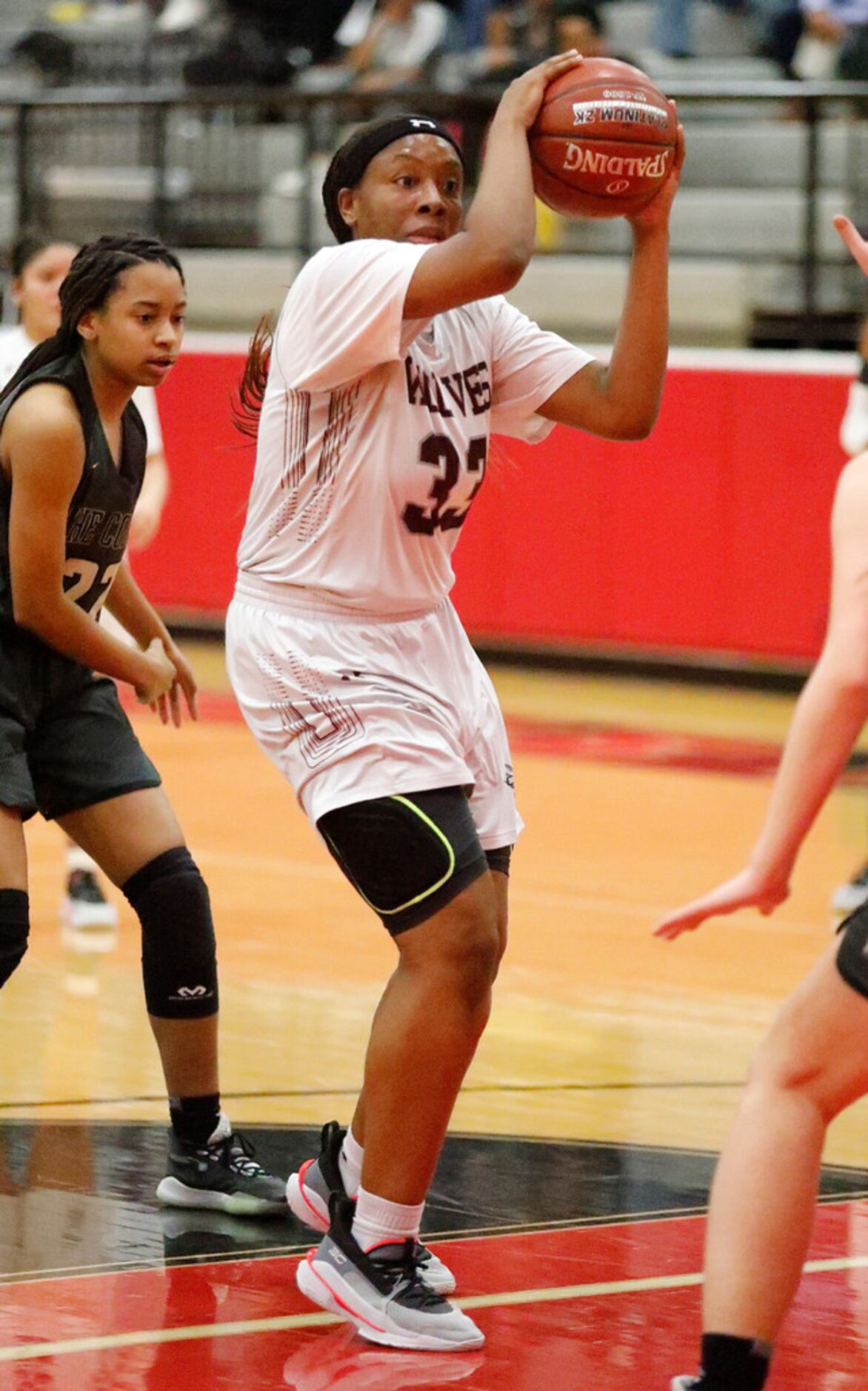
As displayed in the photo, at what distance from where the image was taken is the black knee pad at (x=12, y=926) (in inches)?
175

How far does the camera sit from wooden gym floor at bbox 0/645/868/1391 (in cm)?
398

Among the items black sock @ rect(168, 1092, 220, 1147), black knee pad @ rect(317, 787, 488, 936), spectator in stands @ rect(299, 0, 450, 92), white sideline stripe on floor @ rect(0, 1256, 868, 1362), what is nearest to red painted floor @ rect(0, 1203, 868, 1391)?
white sideline stripe on floor @ rect(0, 1256, 868, 1362)

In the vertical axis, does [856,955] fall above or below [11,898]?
above

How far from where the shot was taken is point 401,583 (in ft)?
13.6

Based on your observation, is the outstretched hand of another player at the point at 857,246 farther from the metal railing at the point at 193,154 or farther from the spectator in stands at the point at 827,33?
the spectator in stands at the point at 827,33

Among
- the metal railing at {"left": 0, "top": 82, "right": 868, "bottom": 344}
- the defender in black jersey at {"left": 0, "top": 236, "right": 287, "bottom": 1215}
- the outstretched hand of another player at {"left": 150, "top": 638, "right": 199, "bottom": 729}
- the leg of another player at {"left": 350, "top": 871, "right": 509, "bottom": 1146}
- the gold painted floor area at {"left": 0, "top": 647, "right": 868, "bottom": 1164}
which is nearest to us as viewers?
the leg of another player at {"left": 350, "top": 871, "right": 509, "bottom": 1146}

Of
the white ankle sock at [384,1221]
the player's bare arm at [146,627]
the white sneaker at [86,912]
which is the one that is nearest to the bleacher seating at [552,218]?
the white sneaker at [86,912]

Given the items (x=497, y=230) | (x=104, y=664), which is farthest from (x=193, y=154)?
(x=497, y=230)

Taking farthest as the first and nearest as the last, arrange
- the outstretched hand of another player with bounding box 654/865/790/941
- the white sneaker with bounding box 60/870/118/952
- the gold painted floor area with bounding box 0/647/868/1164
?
the white sneaker with bounding box 60/870/118/952
the gold painted floor area with bounding box 0/647/868/1164
the outstretched hand of another player with bounding box 654/865/790/941

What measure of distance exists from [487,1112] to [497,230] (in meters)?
2.45

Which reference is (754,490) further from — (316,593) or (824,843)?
(316,593)

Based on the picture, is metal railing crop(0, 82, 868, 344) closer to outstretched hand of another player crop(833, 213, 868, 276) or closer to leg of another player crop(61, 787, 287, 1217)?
leg of another player crop(61, 787, 287, 1217)

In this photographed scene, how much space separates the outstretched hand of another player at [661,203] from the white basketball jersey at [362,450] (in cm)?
33

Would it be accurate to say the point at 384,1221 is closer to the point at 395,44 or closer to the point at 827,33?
the point at 827,33
